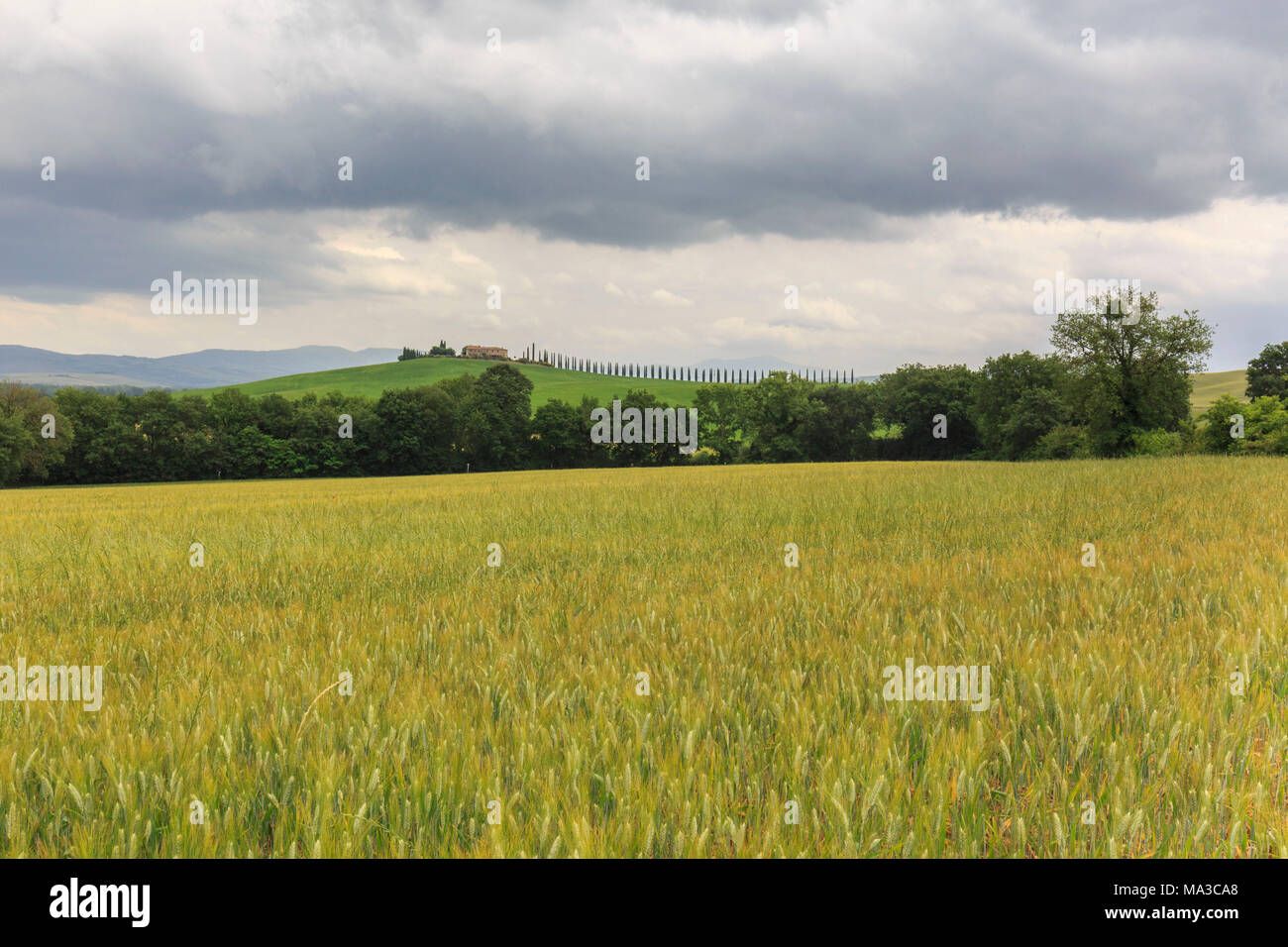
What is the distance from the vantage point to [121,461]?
77625mm

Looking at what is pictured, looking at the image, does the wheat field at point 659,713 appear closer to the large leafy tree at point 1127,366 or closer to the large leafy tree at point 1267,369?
the large leafy tree at point 1127,366

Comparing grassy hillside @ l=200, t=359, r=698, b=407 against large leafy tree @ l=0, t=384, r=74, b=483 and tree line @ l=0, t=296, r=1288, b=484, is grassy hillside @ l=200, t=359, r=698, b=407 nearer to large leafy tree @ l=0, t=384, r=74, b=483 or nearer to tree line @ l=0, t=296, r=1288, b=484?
tree line @ l=0, t=296, r=1288, b=484

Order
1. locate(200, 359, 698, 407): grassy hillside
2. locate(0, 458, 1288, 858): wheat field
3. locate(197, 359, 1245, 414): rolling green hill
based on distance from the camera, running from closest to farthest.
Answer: locate(0, 458, 1288, 858): wheat field
locate(197, 359, 1245, 414): rolling green hill
locate(200, 359, 698, 407): grassy hillside

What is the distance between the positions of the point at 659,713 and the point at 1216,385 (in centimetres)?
20059

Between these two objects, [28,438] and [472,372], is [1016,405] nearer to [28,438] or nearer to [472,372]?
[28,438]

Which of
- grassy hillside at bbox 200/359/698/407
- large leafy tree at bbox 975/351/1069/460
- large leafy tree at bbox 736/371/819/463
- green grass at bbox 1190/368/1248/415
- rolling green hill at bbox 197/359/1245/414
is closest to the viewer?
large leafy tree at bbox 975/351/1069/460

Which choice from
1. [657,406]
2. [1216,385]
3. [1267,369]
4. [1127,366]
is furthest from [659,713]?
[1216,385]

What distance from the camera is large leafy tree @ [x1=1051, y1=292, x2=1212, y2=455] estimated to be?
5409cm

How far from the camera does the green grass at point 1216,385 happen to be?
447ft

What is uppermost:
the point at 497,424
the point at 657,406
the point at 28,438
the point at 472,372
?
the point at 472,372

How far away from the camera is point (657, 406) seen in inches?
4444

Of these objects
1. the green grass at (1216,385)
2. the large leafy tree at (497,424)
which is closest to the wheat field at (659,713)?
the large leafy tree at (497,424)

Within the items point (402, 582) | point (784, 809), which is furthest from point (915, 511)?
point (784, 809)

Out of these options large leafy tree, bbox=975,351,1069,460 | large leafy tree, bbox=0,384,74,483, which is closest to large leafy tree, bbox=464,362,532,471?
large leafy tree, bbox=0,384,74,483
